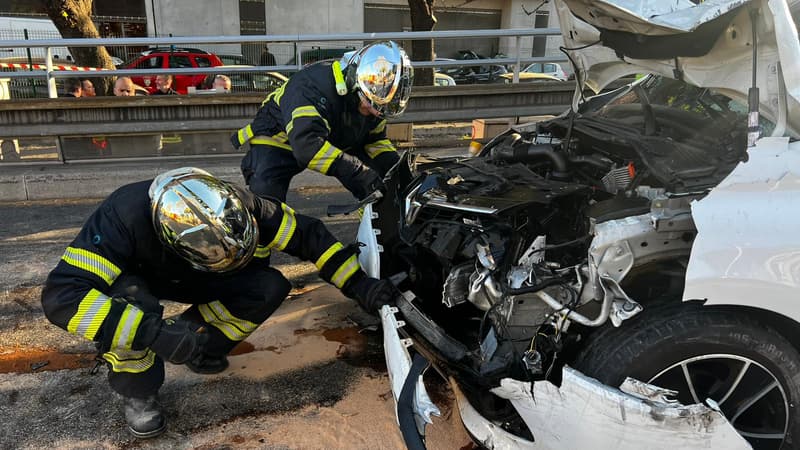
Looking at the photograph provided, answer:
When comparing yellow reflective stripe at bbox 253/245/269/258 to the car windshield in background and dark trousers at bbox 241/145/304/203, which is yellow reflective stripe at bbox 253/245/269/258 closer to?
dark trousers at bbox 241/145/304/203

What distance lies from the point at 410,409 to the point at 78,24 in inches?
356

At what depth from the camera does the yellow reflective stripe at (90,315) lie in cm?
222

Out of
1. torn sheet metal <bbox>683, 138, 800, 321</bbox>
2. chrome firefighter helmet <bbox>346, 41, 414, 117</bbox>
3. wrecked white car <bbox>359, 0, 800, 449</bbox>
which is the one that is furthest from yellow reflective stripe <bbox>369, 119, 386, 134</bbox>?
torn sheet metal <bbox>683, 138, 800, 321</bbox>

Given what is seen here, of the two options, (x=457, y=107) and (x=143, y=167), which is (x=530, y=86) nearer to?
(x=457, y=107)

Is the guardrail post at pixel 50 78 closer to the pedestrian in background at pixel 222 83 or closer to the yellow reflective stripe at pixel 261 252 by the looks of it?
the pedestrian in background at pixel 222 83

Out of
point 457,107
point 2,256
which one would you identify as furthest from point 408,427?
point 457,107

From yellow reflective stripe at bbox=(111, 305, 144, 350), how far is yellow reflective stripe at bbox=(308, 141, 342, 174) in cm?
147

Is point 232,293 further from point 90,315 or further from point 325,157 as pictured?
point 325,157

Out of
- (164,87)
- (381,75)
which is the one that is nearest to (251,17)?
(164,87)

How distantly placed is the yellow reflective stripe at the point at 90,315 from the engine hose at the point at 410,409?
1.22 meters

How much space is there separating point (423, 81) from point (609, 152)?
7.63 metres

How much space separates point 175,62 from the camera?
10.8m

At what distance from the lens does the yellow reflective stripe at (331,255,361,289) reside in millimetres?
2664

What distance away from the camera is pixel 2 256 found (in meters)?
4.36
